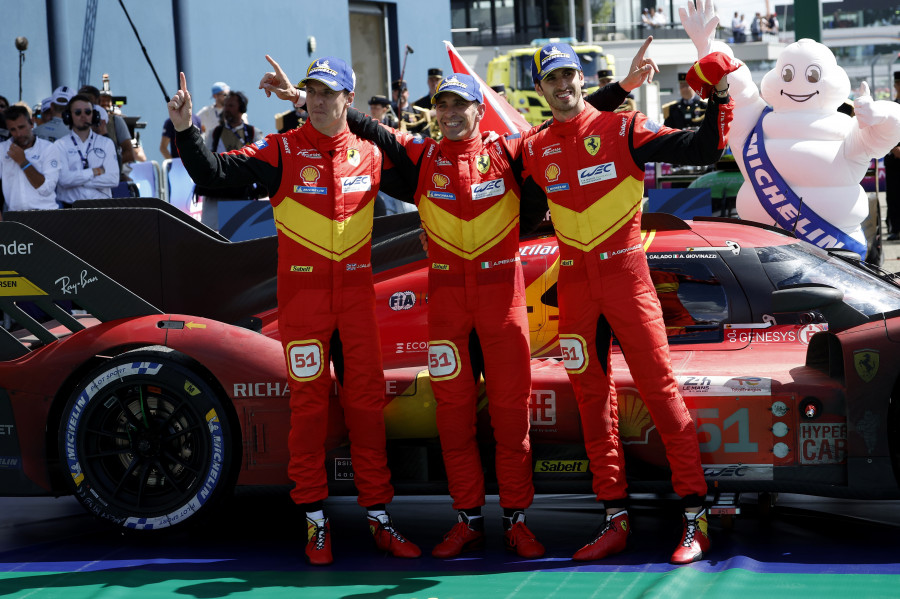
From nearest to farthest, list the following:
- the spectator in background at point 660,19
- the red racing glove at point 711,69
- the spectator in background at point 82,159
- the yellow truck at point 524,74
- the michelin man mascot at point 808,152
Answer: the red racing glove at point 711,69
the michelin man mascot at point 808,152
the spectator in background at point 82,159
the yellow truck at point 524,74
the spectator in background at point 660,19

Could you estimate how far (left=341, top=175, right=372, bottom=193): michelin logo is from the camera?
4.33m

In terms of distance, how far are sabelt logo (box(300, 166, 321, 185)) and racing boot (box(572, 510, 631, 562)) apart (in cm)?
176

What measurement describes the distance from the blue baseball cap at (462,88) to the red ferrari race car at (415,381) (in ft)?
2.92

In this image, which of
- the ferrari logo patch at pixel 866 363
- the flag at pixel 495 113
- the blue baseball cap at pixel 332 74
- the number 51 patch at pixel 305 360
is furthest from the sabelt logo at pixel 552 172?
the flag at pixel 495 113

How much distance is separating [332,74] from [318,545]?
1.87 meters

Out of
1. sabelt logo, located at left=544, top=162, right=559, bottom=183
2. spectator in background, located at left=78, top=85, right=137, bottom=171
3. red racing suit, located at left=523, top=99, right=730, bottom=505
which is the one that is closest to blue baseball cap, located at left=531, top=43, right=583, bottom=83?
red racing suit, located at left=523, top=99, right=730, bottom=505

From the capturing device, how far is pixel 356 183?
4.35m

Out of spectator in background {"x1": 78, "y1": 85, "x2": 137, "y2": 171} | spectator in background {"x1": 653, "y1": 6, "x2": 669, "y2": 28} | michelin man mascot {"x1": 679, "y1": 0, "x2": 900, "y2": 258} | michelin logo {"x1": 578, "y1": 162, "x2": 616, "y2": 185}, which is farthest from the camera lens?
spectator in background {"x1": 653, "y1": 6, "x2": 669, "y2": 28}

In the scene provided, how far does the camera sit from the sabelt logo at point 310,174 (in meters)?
4.32

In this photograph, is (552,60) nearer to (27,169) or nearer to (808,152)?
(808,152)

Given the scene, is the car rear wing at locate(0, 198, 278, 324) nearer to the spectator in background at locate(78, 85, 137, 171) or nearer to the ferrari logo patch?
the ferrari logo patch

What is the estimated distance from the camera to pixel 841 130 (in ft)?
23.6

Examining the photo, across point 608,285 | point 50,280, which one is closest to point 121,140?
point 50,280

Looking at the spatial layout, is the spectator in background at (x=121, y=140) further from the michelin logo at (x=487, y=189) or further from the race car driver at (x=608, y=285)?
the race car driver at (x=608, y=285)
